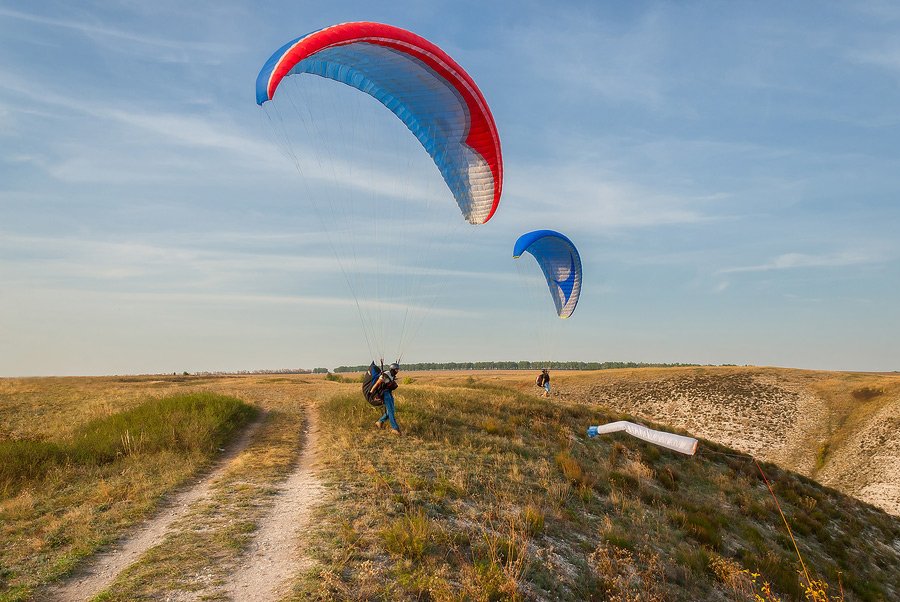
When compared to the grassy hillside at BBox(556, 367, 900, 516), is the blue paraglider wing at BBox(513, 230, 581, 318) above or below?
above

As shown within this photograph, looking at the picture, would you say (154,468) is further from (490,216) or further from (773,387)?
(773,387)

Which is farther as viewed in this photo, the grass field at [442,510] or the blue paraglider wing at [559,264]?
the blue paraglider wing at [559,264]

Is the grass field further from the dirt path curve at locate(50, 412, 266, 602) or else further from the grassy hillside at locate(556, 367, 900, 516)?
the grassy hillside at locate(556, 367, 900, 516)

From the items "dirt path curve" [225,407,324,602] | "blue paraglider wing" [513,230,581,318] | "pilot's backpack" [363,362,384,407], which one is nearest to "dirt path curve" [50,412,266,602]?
"dirt path curve" [225,407,324,602]

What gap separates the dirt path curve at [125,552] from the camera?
5449 millimetres

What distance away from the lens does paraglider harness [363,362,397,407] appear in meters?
12.3

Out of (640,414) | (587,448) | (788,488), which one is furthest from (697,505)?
(640,414)

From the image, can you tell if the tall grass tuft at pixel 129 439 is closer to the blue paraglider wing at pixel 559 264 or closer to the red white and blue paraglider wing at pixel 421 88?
the red white and blue paraglider wing at pixel 421 88

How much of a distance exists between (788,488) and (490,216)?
15241 mm

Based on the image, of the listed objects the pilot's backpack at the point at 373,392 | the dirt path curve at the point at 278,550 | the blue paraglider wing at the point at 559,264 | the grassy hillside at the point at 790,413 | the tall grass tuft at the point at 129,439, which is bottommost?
the grassy hillside at the point at 790,413

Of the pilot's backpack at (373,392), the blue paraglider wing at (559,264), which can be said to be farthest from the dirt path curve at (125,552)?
the blue paraglider wing at (559,264)

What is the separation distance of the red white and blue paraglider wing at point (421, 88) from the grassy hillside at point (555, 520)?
723 cm

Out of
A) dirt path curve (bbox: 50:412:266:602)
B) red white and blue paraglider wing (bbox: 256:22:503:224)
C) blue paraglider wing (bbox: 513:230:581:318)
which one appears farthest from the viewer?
blue paraglider wing (bbox: 513:230:581:318)

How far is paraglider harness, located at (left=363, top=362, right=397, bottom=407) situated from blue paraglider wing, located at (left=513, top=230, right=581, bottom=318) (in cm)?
1000
